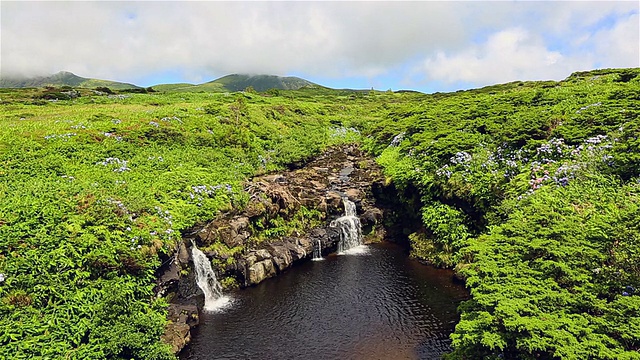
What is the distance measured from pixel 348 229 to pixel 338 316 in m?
14.1

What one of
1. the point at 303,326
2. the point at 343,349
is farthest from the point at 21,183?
the point at 343,349

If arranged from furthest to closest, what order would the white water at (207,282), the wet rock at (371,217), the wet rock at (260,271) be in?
the wet rock at (371,217) < the wet rock at (260,271) < the white water at (207,282)

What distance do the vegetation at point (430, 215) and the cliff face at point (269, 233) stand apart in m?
0.75

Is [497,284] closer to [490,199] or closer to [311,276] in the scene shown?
[490,199]

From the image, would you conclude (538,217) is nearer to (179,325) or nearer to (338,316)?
(338,316)

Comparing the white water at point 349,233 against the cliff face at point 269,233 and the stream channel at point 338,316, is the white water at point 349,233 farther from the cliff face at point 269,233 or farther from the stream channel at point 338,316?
the stream channel at point 338,316

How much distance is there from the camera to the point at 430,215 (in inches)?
1325

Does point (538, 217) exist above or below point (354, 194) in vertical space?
above

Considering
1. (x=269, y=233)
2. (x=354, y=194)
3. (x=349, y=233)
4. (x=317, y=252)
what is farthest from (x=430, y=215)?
(x=269, y=233)

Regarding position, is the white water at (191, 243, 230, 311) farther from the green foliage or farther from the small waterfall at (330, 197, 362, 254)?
the green foliage

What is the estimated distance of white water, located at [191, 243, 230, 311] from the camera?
26328 mm

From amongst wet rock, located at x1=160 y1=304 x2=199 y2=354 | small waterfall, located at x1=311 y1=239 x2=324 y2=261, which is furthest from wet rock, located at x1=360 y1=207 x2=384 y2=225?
wet rock, located at x1=160 y1=304 x2=199 y2=354

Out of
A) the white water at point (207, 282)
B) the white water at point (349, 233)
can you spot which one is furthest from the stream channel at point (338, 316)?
the white water at point (349, 233)

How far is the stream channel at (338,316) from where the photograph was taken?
20859 millimetres
